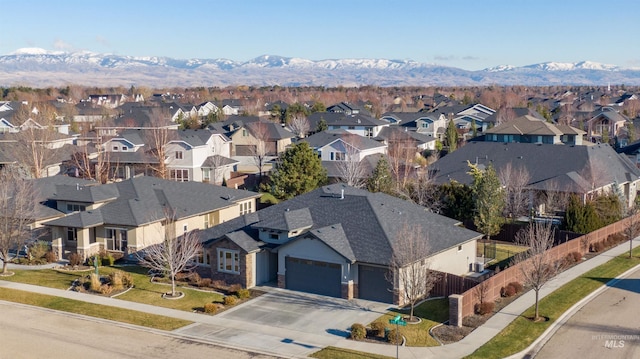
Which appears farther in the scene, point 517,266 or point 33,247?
point 33,247

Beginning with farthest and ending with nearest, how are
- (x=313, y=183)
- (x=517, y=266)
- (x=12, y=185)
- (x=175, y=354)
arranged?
(x=313, y=183) → (x=12, y=185) → (x=517, y=266) → (x=175, y=354)

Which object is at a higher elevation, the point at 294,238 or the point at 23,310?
the point at 294,238

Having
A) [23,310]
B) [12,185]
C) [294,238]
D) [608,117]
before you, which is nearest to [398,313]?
[294,238]

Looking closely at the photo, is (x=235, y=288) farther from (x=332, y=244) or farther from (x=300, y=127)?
(x=300, y=127)

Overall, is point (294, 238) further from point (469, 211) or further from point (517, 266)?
point (469, 211)

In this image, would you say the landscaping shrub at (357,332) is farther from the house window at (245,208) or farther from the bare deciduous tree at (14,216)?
the house window at (245,208)

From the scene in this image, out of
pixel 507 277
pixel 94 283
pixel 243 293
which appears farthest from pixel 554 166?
pixel 94 283

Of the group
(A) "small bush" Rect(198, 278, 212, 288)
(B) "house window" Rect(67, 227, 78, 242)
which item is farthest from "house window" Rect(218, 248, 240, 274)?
(B) "house window" Rect(67, 227, 78, 242)

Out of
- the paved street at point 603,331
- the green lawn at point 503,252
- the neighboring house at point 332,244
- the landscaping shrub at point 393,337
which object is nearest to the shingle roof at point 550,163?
the green lawn at point 503,252
